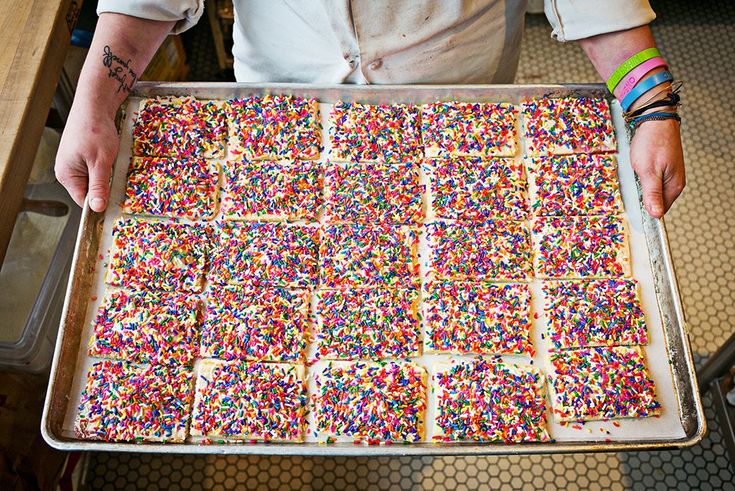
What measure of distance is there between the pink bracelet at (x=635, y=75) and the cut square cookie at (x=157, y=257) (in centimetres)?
118

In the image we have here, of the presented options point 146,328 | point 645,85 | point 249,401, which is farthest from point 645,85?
point 146,328

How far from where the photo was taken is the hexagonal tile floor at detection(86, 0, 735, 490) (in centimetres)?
224

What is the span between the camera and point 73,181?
1516 mm

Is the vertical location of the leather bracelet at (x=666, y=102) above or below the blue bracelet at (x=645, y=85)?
below

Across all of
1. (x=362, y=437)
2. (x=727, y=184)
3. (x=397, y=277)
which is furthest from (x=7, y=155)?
(x=727, y=184)

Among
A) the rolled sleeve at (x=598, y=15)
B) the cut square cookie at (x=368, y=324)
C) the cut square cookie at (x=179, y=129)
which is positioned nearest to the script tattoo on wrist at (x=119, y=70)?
the cut square cookie at (x=179, y=129)

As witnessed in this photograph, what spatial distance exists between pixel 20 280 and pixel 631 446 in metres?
1.97

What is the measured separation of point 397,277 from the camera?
156 cm

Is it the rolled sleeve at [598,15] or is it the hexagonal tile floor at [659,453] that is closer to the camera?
the rolled sleeve at [598,15]

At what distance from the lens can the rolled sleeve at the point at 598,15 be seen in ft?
4.67

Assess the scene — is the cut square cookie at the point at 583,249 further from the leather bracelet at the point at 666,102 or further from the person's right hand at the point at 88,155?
the person's right hand at the point at 88,155

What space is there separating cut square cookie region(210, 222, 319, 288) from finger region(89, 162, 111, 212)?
309mm

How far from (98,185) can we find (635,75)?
1.43 metres

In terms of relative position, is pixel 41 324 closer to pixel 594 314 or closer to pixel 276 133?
pixel 276 133
